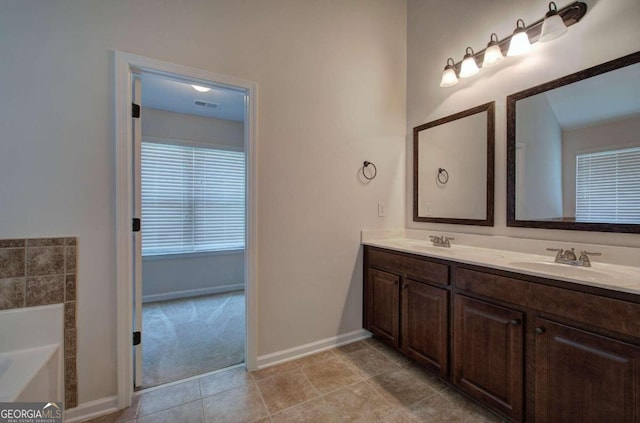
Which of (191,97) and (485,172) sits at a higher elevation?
(191,97)

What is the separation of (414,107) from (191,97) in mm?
2528

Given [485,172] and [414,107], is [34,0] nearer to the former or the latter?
[414,107]

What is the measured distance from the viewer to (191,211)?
3.85 meters

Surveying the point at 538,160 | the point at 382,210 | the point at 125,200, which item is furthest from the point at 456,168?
the point at 125,200

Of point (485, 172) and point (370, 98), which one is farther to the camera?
point (370, 98)

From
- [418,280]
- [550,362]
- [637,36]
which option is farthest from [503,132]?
[550,362]

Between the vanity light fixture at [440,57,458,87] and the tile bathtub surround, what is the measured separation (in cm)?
274

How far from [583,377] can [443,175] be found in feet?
5.08

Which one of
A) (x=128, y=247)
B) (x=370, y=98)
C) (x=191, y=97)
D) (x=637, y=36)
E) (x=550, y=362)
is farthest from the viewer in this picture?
(x=191, y=97)

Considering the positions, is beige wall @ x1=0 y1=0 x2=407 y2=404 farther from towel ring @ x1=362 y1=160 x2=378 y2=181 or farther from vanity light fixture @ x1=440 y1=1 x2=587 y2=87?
vanity light fixture @ x1=440 y1=1 x2=587 y2=87

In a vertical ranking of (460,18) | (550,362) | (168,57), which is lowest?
(550,362)

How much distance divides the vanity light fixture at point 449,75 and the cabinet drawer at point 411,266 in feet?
4.70

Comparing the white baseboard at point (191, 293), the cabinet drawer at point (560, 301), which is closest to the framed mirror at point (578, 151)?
the cabinet drawer at point (560, 301)

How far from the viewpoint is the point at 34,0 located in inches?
55.6
